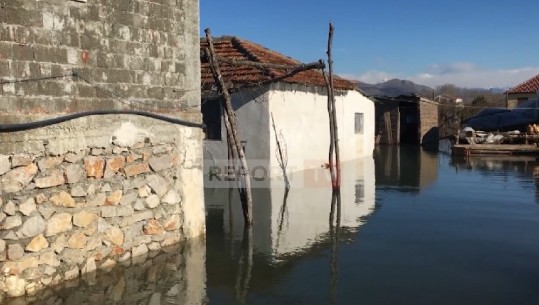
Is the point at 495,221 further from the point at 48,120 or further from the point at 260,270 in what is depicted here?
the point at 48,120

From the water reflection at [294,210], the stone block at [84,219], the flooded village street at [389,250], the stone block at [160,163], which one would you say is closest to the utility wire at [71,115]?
the stone block at [160,163]

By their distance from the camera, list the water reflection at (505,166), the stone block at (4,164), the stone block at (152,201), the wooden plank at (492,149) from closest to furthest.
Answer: the stone block at (4,164)
the stone block at (152,201)
the water reflection at (505,166)
the wooden plank at (492,149)

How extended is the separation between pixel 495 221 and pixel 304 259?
4.47 m

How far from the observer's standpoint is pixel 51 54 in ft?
18.5

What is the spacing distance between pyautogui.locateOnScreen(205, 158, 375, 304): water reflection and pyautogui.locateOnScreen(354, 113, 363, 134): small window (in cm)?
617

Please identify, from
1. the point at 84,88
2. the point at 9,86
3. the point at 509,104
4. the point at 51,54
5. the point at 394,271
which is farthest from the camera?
the point at 509,104

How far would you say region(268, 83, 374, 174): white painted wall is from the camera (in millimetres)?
13859

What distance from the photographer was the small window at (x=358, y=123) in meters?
19.9

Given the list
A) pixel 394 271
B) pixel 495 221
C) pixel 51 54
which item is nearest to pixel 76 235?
pixel 51 54

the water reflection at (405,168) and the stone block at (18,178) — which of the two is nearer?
the stone block at (18,178)

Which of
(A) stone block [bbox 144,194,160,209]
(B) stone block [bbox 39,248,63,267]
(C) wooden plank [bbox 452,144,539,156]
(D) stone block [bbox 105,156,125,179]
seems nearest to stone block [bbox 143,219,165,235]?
(A) stone block [bbox 144,194,160,209]

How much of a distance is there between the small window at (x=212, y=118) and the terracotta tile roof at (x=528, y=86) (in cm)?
2782

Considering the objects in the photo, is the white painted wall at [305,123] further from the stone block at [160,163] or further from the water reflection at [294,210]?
the stone block at [160,163]

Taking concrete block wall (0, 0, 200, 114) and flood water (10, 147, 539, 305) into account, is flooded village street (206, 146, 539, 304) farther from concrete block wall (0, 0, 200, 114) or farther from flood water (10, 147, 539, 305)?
concrete block wall (0, 0, 200, 114)
